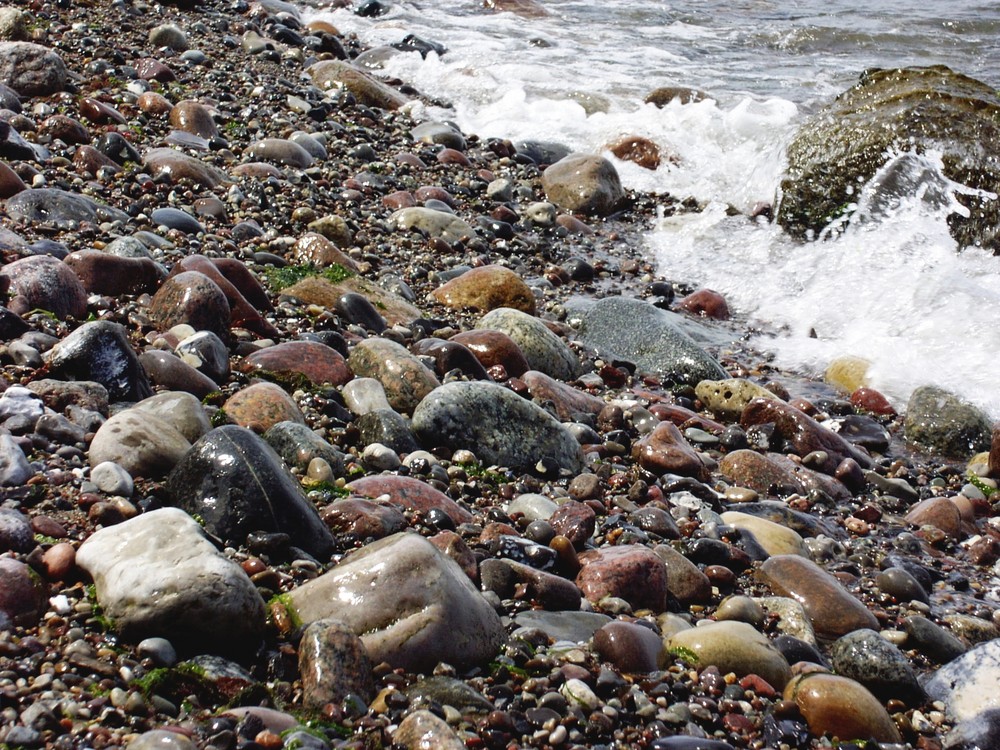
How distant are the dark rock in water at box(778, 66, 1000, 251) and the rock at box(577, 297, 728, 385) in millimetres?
2705

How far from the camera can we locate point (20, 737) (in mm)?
1951

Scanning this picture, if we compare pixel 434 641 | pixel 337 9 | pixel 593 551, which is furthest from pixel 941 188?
pixel 337 9

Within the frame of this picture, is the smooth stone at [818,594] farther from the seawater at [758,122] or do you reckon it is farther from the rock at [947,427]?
the seawater at [758,122]

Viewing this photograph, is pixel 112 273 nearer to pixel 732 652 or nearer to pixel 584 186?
pixel 732 652

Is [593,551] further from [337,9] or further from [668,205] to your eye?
[337,9]

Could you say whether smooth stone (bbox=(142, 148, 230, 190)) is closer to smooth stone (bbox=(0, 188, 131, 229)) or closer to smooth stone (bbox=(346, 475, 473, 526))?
smooth stone (bbox=(0, 188, 131, 229))

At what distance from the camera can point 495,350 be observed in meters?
4.98

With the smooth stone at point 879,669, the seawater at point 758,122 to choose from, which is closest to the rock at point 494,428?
the smooth stone at point 879,669

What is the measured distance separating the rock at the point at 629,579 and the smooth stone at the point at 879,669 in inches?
24.6

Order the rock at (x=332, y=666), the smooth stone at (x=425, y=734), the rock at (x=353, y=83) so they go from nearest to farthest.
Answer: the smooth stone at (x=425, y=734)
the rock at (x=332, y=666)
the rock at (x=353, y=83)

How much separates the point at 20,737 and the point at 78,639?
1.13 feet

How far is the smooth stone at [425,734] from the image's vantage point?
2.24 m

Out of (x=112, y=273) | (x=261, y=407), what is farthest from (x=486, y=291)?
(x=261, y=407)

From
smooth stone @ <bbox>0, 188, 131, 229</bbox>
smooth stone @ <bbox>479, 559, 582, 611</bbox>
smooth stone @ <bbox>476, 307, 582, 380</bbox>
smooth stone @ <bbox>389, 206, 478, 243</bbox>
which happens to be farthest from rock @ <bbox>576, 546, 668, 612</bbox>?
smooth stone @ <bbox>389, 206, 478, 243</bbox>
